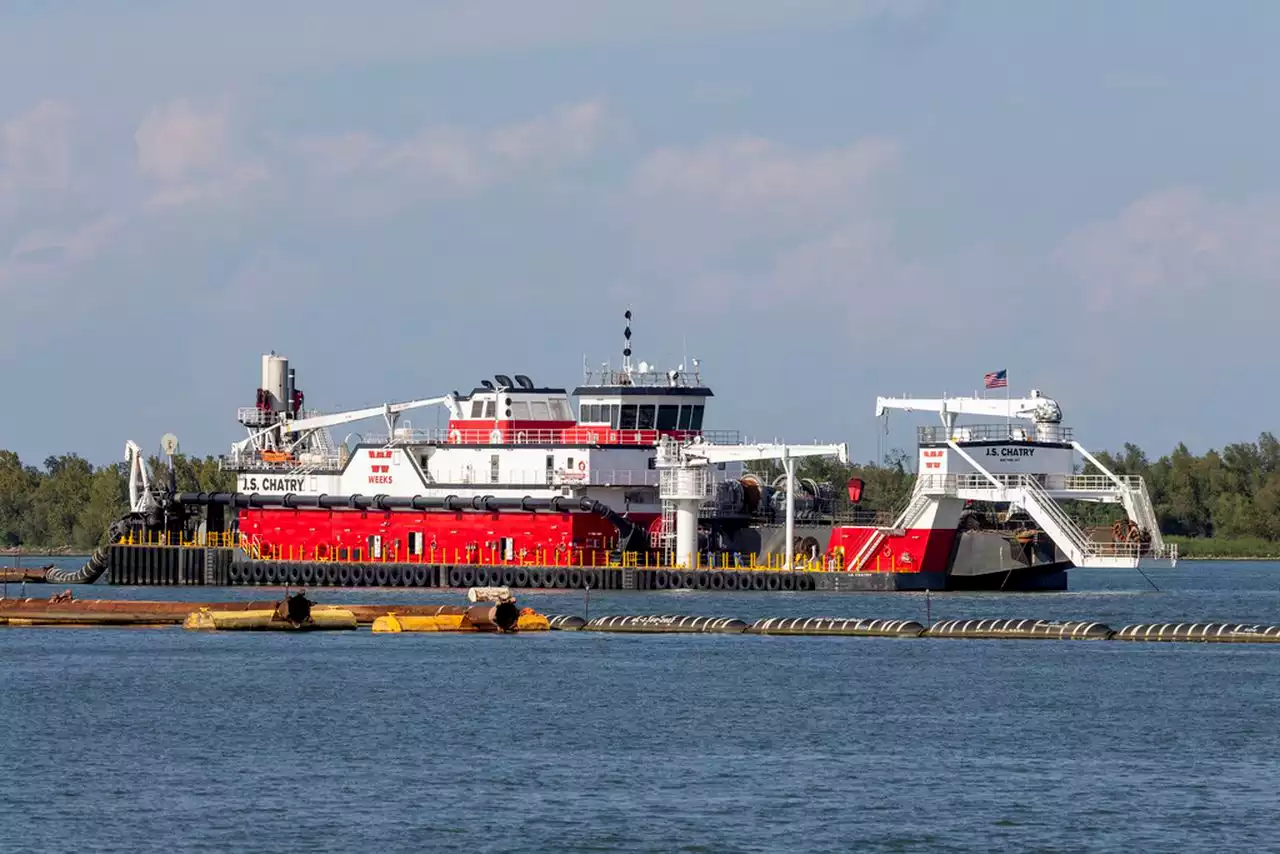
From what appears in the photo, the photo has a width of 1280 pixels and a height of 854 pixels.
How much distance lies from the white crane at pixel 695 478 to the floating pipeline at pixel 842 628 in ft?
47.5

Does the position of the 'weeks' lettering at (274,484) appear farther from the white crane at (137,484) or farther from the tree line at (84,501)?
the tree line at (84,501)

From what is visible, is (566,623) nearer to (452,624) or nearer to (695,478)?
(452,624)

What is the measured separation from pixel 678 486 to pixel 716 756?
139ft

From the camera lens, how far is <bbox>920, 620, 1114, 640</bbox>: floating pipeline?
64750 millimetres

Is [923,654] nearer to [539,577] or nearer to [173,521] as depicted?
[539,577]

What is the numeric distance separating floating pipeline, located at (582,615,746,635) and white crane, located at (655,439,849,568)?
13.8m

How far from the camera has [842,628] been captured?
217 ft

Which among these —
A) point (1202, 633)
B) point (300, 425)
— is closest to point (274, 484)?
point (300, 425)

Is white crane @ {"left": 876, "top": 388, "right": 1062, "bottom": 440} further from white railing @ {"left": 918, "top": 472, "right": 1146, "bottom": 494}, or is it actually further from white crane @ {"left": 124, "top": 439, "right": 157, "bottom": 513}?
white crane @ {"left": 124, "top": 439, "right": 157, "bottom": 513}

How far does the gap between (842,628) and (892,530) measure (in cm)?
1607

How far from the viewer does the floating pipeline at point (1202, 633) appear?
64.9m

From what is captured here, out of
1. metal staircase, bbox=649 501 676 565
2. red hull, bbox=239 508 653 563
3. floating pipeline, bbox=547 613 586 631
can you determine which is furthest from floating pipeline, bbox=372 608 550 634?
red hull, bbox=239 508 653 563

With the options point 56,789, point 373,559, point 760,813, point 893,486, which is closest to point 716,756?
point 760,813

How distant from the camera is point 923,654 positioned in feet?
199
